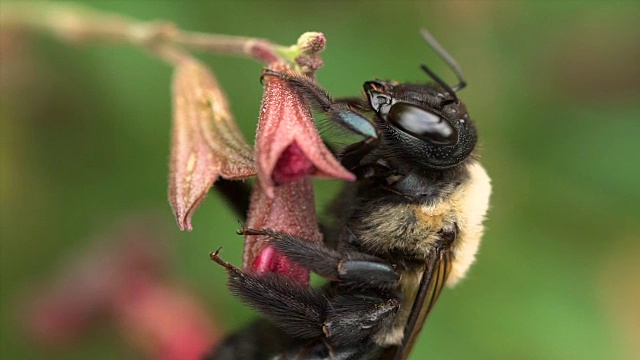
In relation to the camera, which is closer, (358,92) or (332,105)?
(332,105)

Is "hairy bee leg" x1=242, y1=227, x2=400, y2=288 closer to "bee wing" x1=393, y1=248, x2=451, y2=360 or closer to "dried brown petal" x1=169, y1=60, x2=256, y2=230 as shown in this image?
"bee wing" x1=393, y1=248, x2=451, y2=360

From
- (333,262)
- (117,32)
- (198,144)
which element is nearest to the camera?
(333,262)

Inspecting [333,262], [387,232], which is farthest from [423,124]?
[333,262]

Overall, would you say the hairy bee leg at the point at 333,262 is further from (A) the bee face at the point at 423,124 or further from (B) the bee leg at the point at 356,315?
(A) the bee face at the point at 423,124

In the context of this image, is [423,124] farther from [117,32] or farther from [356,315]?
[117,32]

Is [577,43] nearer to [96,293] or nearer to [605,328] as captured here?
[605,328]

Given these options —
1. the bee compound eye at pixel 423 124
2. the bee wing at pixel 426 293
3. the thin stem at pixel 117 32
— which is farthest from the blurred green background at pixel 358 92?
the bee compound eye at pixel 423 124
